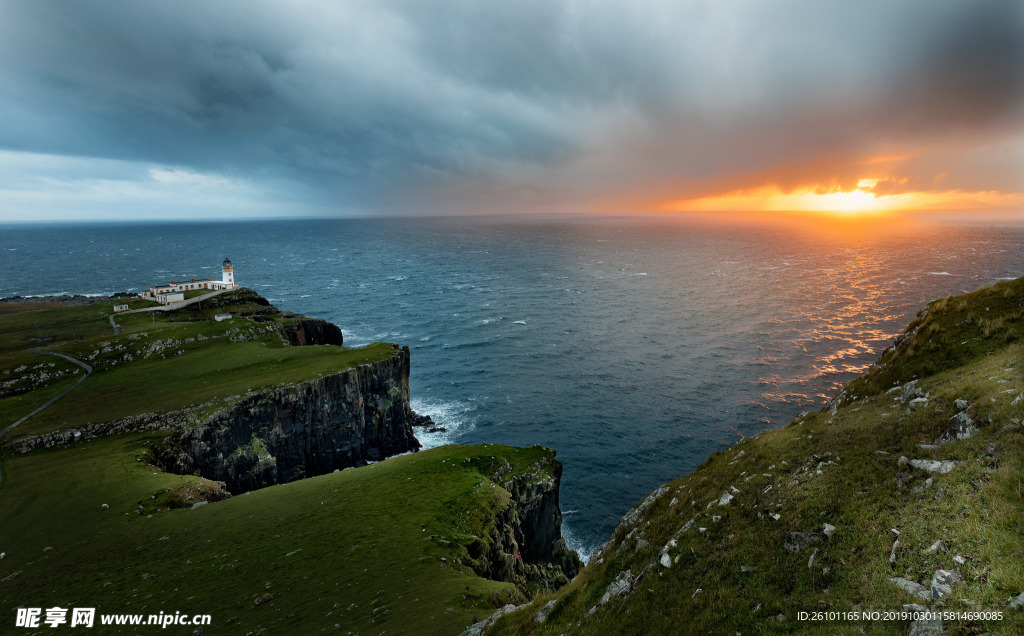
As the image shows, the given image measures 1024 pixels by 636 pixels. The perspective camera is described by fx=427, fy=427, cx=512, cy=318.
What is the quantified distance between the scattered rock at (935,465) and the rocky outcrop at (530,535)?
83.0 feet

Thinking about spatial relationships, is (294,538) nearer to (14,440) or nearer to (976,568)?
(976,568)

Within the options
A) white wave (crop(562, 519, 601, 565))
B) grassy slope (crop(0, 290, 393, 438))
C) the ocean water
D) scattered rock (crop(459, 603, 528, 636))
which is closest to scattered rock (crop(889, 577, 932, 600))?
scattered rock (crop(459, 603, 528, 636))

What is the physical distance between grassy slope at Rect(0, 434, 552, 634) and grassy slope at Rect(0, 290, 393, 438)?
8.37 m

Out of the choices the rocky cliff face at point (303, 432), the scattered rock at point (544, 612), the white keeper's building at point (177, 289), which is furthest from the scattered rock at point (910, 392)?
the white keeper's building at point (177, 289)

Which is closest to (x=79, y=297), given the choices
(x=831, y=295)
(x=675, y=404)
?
(x=675, y=404)

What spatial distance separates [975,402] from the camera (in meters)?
14.8

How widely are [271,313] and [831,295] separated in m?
158

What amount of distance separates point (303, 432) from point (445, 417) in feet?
79.1

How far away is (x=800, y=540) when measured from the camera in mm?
13039

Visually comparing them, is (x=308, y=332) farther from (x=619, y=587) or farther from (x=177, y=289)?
(x=619, y=587)

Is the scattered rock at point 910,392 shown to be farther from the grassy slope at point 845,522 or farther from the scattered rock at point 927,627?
the scattered rock at point 927,627

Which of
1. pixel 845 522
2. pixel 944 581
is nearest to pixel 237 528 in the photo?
pixel 845 522

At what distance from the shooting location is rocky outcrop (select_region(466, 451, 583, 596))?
32.0 meters

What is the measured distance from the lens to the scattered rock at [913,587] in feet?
31.3
